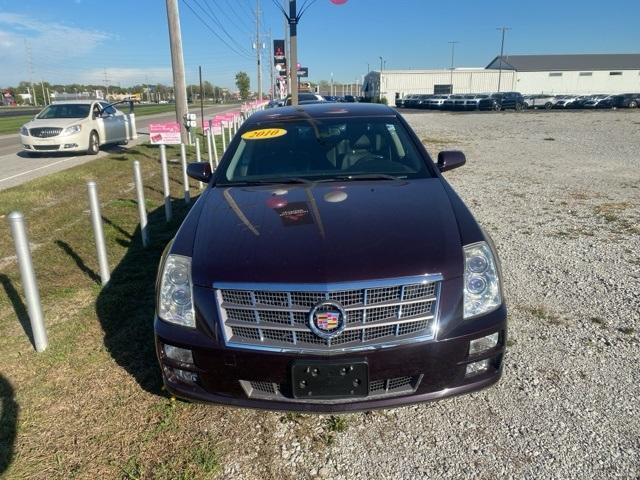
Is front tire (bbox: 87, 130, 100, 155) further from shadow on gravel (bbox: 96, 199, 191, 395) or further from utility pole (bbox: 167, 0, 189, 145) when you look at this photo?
shadow on gravel (bbox: 96, 199, 191, 395)

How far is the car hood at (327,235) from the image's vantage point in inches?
94.2

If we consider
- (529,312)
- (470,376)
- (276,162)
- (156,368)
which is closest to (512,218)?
(529,312)

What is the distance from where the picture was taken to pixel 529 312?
158 inches

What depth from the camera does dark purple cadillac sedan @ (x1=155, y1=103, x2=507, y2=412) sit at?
2332 mm

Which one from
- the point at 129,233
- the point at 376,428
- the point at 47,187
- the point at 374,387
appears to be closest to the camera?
the point at 374,387

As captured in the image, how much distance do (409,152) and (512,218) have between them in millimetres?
3733

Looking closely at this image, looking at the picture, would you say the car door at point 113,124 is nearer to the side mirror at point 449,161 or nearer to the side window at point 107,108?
the side window at point 107,108

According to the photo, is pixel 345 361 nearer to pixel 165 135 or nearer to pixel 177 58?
pixel 165 135

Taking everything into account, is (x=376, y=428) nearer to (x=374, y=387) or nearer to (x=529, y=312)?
(x=374, y=387)

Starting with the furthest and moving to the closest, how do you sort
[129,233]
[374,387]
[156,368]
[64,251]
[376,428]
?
[129,233]
[64,251]
[156,368]
[376,428]
[374,387]

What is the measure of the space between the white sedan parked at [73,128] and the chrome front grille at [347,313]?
48.6 ft

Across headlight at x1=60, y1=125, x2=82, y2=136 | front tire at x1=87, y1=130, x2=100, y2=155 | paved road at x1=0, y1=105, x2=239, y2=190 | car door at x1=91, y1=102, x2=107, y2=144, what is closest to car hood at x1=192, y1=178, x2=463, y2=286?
paved road at x1=0, y1=105, x2=239, y2=190

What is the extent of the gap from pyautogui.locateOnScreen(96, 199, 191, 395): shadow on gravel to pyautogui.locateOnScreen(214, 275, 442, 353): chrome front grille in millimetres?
1120

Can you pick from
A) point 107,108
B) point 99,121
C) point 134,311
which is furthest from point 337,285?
point 107,108
